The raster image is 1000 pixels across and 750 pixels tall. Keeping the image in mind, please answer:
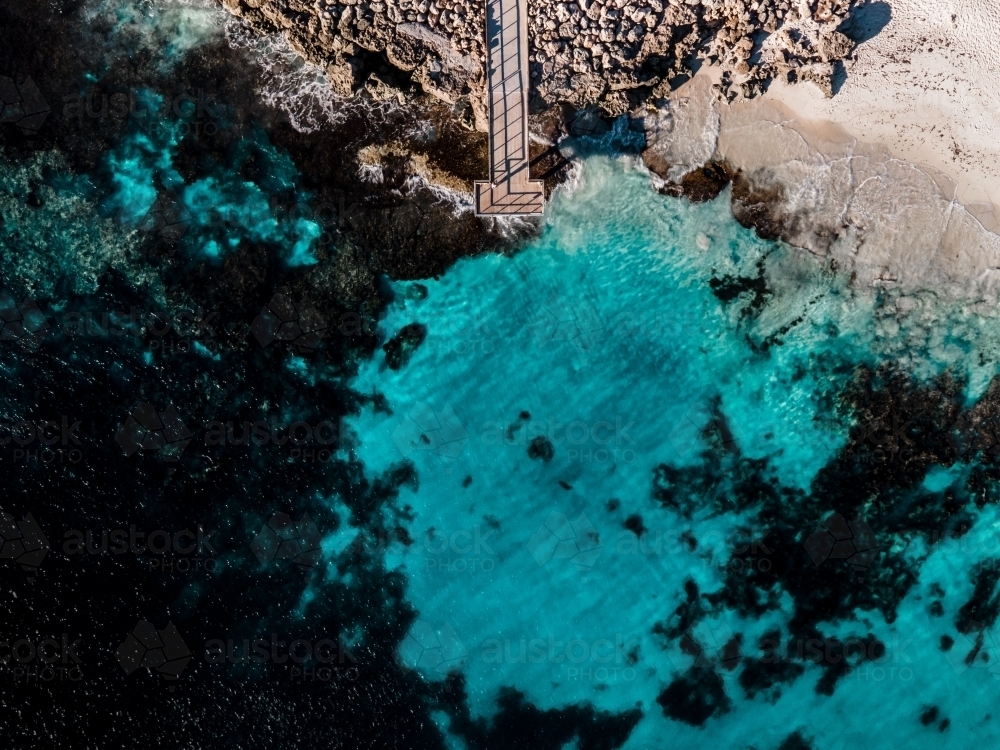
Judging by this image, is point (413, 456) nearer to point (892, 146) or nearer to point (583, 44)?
point (583, 44)

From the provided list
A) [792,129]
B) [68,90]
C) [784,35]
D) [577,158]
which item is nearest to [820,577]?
[792,129]

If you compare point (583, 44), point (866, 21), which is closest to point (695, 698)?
point (583, 44)

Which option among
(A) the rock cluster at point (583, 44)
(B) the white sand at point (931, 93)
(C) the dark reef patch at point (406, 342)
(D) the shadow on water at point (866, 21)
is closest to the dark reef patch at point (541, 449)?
(C) the dark reef patch at point (406, 342)

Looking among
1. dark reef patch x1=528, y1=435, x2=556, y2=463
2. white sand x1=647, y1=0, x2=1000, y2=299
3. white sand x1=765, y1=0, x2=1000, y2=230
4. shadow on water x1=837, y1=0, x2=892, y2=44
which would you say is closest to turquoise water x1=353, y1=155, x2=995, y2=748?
dark reef patch x1=528, y1=435, x2=556, y2=463

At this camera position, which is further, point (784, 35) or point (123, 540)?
point (123, 540)

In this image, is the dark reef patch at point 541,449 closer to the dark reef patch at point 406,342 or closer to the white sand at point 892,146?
the dark reef patch at point 406,342

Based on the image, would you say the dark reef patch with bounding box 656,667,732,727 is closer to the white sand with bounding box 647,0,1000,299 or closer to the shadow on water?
the white sand with bounding box 647,0,1000,299

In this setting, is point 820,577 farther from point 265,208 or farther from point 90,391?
point 90,391

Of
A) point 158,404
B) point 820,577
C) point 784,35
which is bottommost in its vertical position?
point 820,577
